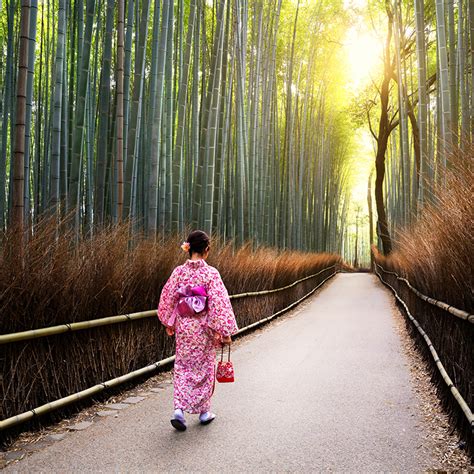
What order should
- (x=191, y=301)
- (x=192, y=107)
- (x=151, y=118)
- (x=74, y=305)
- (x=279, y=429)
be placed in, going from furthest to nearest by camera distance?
(x=192, y=107)
(x=151, y=118)
(x=74, y=305)
(x=191, y=301)
(x=279, y=429)

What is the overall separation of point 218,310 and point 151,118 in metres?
3.37

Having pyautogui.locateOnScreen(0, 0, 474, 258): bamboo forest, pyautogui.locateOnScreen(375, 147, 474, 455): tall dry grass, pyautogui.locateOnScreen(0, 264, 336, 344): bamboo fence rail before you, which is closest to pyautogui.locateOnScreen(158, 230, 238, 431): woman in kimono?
pyautogui.locateOnScreen(0, 264, 336, 344): bamboo fence rail

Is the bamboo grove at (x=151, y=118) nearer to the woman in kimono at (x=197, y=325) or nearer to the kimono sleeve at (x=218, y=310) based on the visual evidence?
the woman in kimono at (x=197, y=325)

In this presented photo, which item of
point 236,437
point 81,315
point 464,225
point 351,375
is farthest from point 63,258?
point 351,375

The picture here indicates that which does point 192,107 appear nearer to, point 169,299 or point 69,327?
point 169,299

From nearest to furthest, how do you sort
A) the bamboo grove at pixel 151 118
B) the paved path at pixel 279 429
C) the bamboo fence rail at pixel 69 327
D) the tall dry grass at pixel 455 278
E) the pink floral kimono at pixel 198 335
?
the paved path at pixel 279 429
the bamboo fence rail at pixel 69 327
the tall dry grass at pixel 455 278
the pink floral kimono at pixel 198 335
the bamboo grove at pixel 151 118

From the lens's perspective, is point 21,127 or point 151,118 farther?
point 151,118

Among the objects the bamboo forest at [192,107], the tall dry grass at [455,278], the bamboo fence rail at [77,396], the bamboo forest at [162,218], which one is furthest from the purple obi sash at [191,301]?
the tall dry grass at [455,278]

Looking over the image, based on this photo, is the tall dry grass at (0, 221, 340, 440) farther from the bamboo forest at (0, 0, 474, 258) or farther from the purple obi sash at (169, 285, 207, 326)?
the purple obi sash at (169, 285, 207, 326)

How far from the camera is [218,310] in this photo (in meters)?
3.06

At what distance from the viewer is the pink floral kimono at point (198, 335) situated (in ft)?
9.97

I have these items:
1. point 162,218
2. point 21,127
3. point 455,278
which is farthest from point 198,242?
point 162,218

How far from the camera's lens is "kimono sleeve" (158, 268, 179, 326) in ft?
10.3

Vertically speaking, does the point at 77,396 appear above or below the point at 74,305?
below
